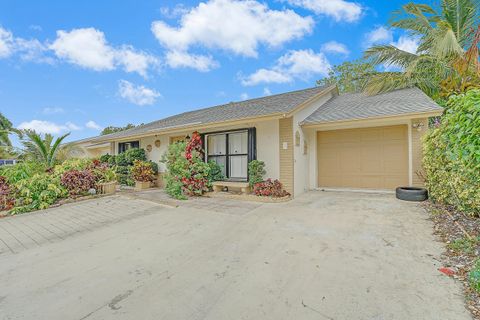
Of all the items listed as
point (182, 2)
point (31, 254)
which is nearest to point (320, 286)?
point (31, 254)

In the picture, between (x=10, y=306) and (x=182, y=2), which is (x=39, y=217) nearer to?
(x=10, y=306)

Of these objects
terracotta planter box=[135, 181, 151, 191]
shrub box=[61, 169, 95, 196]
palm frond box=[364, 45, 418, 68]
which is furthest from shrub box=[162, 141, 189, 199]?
palm frond box=[364, 45, 418, 68]

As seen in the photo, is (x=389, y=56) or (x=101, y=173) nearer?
(x=101, y=173)

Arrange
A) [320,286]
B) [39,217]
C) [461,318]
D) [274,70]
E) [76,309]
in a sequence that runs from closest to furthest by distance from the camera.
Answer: [461,318], [76,309], [320,286], [39,217], [274,70]

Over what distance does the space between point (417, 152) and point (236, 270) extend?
23.4 feet

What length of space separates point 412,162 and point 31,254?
9.73 m

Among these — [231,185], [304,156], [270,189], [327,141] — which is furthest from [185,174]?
[327,141]

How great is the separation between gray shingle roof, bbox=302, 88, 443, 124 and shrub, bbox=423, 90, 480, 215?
1308mm

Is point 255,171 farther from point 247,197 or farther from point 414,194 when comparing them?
point 414,194

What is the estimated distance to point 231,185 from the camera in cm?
→ 795

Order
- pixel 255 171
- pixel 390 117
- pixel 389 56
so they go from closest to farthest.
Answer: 1. pixel 390 117
2. pixel 255 171
3. pixel 389 56

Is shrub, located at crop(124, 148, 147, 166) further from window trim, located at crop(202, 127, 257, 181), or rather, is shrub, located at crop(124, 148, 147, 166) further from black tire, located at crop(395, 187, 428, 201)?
black tire, located at crop(395, 187, 428, 201)

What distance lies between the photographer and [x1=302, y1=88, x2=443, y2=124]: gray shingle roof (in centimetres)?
662

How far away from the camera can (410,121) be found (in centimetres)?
714
